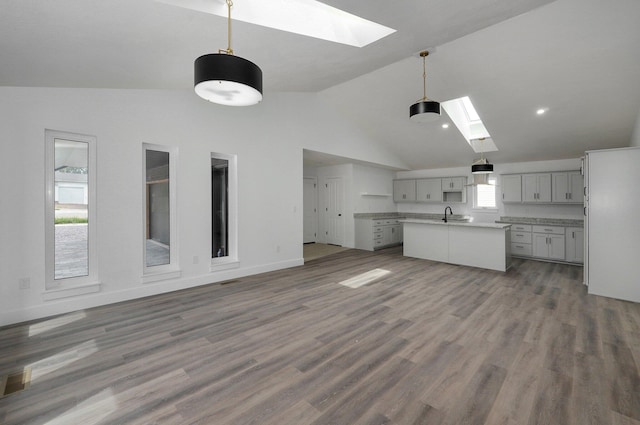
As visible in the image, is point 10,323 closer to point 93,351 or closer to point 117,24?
point 93,351

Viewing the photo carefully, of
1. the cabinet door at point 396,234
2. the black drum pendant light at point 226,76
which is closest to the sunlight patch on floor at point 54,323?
the black drum pendant light at point 226,76

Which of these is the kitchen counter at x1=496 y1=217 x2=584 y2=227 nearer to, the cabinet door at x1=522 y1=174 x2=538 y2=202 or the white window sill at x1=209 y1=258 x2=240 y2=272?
the cabinet door at x1=522 y1=174 x2=538 y2=202

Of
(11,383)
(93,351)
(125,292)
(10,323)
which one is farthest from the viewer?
(125,292)

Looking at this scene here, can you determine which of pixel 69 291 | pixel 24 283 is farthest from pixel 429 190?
pixel 24 283

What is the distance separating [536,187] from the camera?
262 inches

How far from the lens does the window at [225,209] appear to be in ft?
15.9

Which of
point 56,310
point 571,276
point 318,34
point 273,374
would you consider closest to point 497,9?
point 318,34

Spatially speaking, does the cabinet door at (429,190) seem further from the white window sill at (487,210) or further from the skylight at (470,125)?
the skylight at (470,125)

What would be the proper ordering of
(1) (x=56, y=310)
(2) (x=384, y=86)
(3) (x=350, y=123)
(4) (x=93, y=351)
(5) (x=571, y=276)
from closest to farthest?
Result: (4) (x=93, y=351) → (1) (x=56, y=310) → (5) (x=571, y=276) → (2) (x=384, y=86) → (3) (x=350, y=123)

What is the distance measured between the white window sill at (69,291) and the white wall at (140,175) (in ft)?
0.19

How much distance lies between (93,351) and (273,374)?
174cm

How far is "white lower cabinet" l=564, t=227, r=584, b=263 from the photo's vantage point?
19.7 feet

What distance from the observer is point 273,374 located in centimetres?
215

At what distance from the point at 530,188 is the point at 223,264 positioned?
7.33 meters
